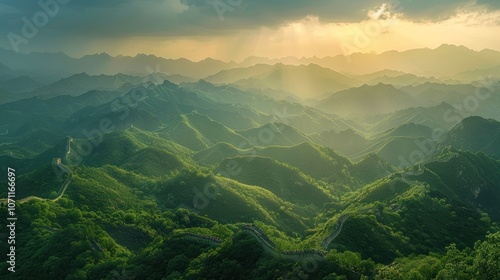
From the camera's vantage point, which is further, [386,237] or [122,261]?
[386,237]

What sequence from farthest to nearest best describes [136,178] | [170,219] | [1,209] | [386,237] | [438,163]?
[438,163] → [136,178] → [170,219] → [386,237] → [1,209]

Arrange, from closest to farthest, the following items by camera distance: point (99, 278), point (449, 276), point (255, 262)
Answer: point (449, 276) < point (255, 262) < point (99, 278)

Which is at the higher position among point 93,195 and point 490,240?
point 93,195

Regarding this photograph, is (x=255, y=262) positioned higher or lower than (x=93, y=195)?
lower

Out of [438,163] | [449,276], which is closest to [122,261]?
[449,276]

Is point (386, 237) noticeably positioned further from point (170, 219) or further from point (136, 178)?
point (136, 178)

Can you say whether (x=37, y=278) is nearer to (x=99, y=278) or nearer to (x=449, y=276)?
(x=99, y=278)

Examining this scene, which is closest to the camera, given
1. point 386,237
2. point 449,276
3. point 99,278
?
point 449,276

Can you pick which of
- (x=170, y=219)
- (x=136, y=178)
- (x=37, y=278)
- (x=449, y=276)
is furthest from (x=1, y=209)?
(x=449, y=276)

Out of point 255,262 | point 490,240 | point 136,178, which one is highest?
point 136,178
